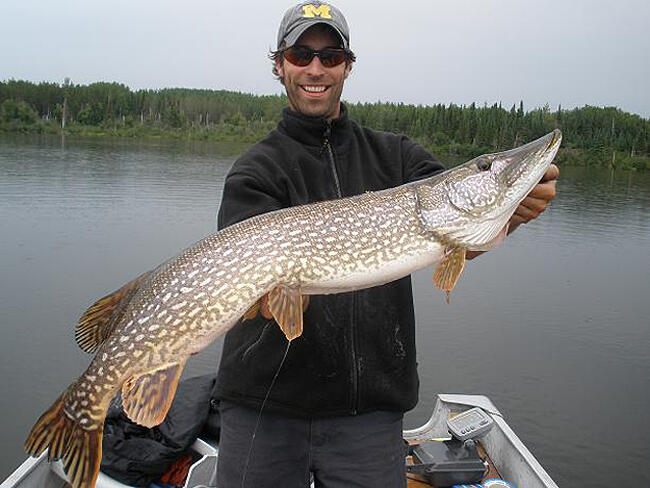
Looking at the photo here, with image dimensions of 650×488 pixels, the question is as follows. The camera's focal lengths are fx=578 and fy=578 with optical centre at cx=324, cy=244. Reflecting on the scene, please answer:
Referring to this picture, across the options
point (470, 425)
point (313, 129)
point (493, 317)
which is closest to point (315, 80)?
point (313, 129)

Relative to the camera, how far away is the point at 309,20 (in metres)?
2.54

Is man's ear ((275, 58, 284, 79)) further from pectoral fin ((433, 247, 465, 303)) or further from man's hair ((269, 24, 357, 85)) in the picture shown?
pectoral fin ((433, 247, 465, 303))

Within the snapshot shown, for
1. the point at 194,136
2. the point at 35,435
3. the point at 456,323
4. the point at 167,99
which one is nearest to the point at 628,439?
the point at 456,323

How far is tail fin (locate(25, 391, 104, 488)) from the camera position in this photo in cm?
202

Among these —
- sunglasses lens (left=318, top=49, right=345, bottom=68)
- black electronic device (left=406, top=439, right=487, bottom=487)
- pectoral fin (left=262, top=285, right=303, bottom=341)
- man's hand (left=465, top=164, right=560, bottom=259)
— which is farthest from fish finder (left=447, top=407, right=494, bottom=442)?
sunglasses lens (left=318, top=49, right=345, bottom=68)

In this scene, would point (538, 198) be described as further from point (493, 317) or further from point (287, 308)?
point (493, 317)

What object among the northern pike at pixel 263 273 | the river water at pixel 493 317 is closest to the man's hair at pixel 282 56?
the northern pike at pixel 263 273

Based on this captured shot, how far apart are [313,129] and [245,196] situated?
49 cm

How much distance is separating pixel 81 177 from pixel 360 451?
19.8 meters

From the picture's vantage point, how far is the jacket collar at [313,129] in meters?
2.62

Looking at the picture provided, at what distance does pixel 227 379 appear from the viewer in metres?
2.34

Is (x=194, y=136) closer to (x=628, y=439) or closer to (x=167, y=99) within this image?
(x=167, y=99)

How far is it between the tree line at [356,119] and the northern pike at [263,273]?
107 feet

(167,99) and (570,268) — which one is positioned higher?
(167,99)
